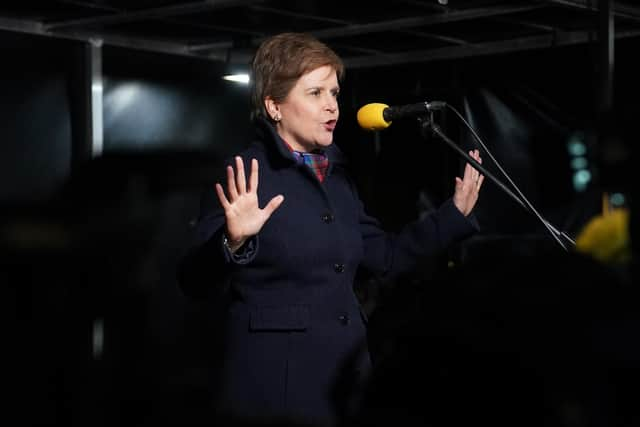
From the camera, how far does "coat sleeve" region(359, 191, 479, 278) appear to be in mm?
2842

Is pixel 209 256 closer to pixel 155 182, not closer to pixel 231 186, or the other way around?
pixel 231 186

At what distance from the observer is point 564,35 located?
4387mm

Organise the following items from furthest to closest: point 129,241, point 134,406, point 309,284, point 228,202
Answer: point 134,406
point 129,241
point 309,284
point 228,202

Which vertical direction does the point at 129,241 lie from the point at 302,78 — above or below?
below

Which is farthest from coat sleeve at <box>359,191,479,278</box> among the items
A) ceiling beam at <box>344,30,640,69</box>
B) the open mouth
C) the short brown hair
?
ceiling beam at <box>344,30,640,69</box>

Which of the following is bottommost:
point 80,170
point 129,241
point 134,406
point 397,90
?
point 134,406

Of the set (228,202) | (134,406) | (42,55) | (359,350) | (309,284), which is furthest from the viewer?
(134,406)

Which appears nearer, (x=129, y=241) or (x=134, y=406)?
(x=129, y=241)

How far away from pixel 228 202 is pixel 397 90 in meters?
2.72

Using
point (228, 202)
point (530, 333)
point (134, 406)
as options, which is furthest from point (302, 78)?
point (134, 406)

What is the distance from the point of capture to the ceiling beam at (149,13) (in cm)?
379

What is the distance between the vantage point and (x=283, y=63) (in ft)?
8.93

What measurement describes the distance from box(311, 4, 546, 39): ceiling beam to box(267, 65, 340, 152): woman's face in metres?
1.38

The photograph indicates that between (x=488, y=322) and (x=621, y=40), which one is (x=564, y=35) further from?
(x=488, y=322)
